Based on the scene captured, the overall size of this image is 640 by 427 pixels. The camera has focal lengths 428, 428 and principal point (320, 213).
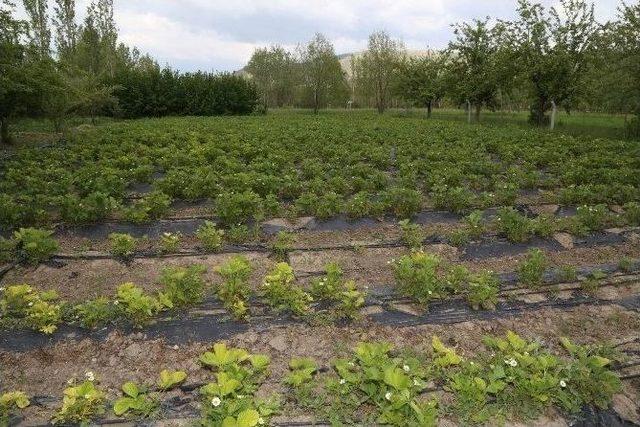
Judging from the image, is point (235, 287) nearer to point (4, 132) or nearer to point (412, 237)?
point (412, 237)

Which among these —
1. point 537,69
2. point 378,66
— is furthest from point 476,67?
point 378,66

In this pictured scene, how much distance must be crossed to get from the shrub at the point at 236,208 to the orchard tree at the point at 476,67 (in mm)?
28020

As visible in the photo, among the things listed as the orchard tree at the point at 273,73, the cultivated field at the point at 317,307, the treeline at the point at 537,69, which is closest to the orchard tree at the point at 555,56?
the treeline at the point at 537,69

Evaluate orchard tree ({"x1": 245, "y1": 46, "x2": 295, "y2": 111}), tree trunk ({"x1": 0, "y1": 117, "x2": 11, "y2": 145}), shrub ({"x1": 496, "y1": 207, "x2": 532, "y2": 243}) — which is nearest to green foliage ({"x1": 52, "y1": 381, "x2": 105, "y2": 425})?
shrub ({"x1": 496, "y1": 207, "x2": 532, "y2": 243})

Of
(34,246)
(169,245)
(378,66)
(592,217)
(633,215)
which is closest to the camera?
(34,246)

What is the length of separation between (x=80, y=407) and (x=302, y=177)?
8.99 m

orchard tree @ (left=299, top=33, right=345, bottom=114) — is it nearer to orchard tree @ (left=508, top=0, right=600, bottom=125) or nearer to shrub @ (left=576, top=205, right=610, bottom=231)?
orchard tree @ (left=508, top=0, right=600, bottom=125)

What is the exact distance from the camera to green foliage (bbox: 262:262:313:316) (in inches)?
204

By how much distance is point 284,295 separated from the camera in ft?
17.3

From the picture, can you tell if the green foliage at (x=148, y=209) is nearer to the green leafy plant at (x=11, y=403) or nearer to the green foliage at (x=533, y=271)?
the green leafy plant at (x=11, y=403)

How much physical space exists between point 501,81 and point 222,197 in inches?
1130

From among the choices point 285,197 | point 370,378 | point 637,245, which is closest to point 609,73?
point 637,245

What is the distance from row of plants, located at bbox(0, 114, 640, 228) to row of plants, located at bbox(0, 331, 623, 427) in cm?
441

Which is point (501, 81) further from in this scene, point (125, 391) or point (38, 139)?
point (125, 391)
